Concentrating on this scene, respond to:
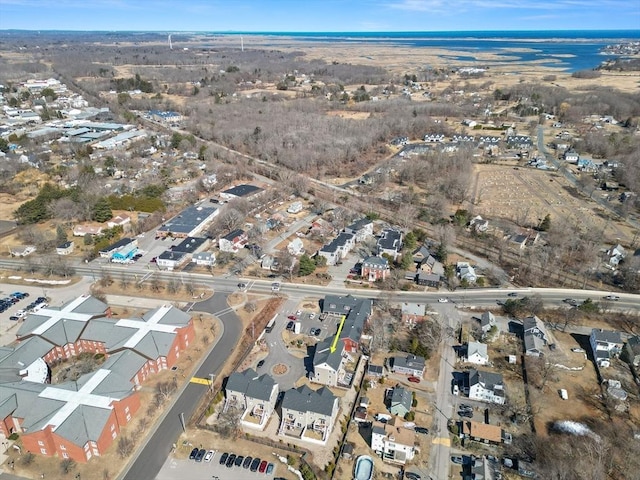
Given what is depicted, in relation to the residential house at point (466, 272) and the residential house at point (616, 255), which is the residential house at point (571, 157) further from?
the residential house at point (466, 272)

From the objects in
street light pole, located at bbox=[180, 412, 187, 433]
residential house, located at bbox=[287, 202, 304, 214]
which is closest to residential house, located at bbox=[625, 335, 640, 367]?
street light pole, located at bbox=[180, 412, 187, 433]

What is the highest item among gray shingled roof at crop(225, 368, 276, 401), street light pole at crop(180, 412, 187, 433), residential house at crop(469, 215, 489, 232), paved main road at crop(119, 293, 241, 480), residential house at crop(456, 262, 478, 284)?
residential house at crop(469, 215, 489, 232)

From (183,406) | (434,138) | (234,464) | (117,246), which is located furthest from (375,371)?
(434,138)

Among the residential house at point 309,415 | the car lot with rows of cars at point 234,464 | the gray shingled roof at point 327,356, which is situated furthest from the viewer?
the gray shingled roof at point 327,356

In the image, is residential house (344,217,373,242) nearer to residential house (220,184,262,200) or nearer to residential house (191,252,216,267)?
residential house (191,252,216,267)

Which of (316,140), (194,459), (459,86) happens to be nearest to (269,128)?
(316,140)

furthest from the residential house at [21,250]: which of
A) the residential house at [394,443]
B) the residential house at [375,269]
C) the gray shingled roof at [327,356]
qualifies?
the residential house at [394,443]

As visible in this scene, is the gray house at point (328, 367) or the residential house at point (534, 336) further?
the residential house at point (534, 336)
